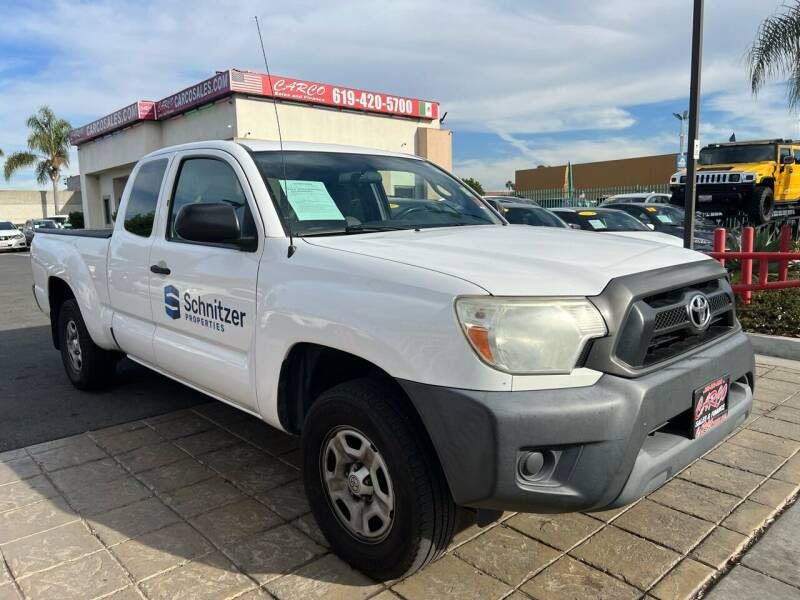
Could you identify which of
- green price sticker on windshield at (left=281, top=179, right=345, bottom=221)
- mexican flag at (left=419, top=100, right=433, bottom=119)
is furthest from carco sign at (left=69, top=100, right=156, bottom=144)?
Result: green price sticker on windshield at (left=281, top=179, right=345, bottom=221)

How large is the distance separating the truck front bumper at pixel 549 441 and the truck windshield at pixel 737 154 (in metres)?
17.0

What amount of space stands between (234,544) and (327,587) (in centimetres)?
57

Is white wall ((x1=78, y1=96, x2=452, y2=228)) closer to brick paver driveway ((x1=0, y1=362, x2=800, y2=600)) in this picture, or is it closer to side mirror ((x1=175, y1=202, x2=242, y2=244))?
brick paver driveway ((x1=0, y1=362, x2=800, y2=600))

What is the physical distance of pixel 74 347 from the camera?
207 inches

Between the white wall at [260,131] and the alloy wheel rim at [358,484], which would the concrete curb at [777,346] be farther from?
the white wall at [260,131]

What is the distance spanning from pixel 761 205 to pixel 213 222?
1620 cm

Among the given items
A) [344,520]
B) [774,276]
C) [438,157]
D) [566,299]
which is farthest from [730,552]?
[438,157]

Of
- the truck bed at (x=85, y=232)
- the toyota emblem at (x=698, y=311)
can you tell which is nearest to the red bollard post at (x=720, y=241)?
the toyota emblem at (x=698, y=311)

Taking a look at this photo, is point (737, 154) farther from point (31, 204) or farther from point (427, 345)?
point (31, 204)

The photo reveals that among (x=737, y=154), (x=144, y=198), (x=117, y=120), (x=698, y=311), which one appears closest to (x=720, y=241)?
(x=698, y=311)

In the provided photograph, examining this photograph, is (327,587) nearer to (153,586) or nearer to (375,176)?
(153,586)

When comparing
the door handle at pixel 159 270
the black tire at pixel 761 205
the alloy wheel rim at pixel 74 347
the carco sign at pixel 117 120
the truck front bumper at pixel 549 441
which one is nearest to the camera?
the truck front bumper at pixel 549 441

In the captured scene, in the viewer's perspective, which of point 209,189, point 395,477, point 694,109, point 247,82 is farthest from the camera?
point 247,82

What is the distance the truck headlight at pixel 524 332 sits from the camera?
7.19 feet
